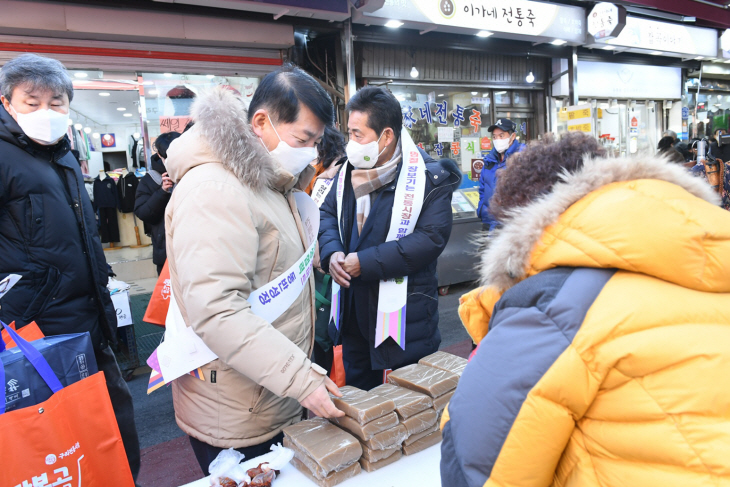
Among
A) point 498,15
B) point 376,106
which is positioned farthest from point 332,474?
point 498,15

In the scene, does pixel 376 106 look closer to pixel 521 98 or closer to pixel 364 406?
pixel 364 406

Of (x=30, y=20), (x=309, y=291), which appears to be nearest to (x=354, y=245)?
(x=309, y=291)

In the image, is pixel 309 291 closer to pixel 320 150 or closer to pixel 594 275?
pixel 594 275

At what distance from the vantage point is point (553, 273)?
95 cm

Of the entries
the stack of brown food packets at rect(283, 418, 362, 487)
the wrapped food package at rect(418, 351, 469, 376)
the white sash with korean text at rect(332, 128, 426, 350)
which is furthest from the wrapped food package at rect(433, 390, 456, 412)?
the white sash with korean text at rect(332, 128, 426, 350)

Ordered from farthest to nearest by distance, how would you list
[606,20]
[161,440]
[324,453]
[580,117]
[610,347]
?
[580,117]
[606,20]
[161,440]
[324,453]
[610,347]

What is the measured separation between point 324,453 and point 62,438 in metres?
0.78

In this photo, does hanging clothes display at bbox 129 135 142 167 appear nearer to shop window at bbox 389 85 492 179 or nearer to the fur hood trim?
shop window at bbox 389 85 492 179

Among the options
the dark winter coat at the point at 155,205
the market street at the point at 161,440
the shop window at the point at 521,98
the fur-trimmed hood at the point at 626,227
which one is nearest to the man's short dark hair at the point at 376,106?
the fur-trimmed hood at the point at 626,227

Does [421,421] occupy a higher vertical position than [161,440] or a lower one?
higher

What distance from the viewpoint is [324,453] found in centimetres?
138

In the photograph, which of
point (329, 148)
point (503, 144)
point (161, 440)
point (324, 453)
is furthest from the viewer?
point (503, 144)

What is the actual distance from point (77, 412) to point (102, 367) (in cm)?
68

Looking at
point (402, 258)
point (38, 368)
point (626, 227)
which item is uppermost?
point (626, 227)
